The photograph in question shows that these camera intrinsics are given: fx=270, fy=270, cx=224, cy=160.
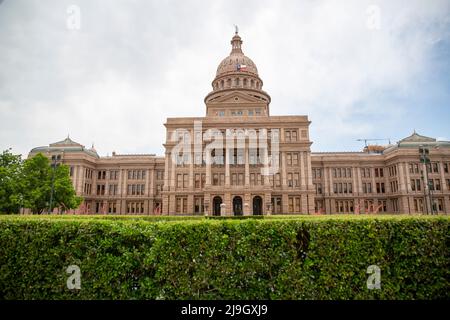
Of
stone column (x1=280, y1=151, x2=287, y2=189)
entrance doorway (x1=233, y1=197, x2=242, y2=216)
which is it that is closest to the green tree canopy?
entrance doorway (x1=233, y1=197, x2=242, y2=216)

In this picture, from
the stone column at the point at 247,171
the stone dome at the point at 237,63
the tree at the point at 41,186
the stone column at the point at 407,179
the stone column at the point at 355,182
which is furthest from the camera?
the stone dome at the point at 237,63

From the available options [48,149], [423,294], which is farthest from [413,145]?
[48,149]

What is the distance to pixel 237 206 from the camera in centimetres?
4428

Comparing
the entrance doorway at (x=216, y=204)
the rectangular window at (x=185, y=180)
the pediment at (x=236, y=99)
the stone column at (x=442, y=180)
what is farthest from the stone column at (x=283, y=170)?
the stone column at (x=442, y=180)

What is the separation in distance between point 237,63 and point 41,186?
1941 inches

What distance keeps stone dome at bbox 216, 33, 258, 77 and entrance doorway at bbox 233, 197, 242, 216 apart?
3228 centimetres

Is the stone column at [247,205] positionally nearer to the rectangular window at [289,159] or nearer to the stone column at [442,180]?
the rectangular window at [289,159]

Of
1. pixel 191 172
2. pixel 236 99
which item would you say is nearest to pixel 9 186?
pixel 191 172

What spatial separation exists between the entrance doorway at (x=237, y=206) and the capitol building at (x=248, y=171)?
163 mm

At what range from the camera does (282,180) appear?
150 feet

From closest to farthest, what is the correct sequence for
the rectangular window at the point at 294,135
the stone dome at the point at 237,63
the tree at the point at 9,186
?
the tree at the point at 9,186, the rectangular window at the point at 294,135, the stone dome at the point at 237,63

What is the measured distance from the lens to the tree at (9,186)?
30.1 metres

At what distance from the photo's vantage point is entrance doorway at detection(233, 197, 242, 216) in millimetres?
43906

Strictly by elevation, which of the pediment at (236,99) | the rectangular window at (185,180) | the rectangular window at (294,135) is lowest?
the rectangular window at (185,180)
